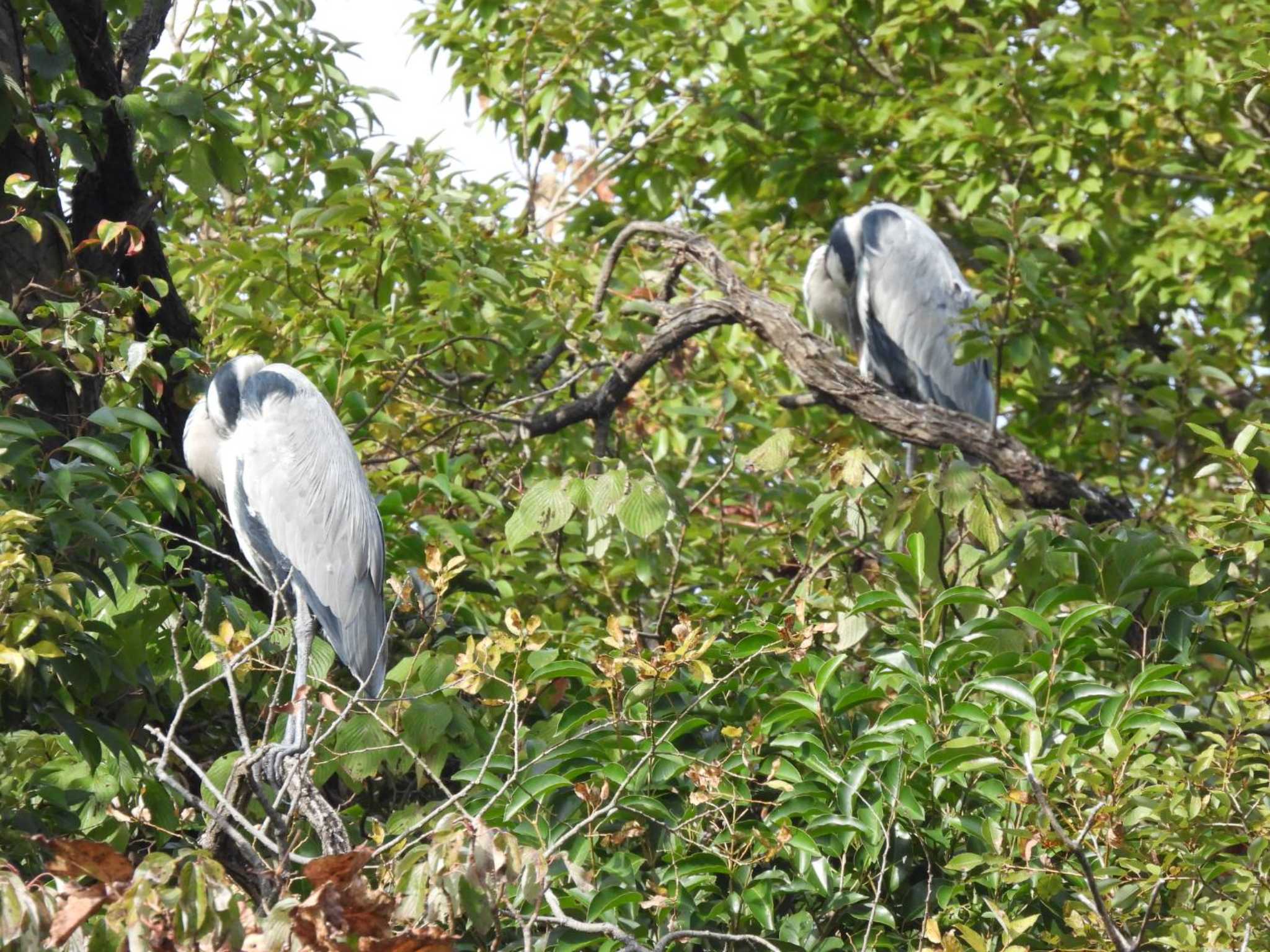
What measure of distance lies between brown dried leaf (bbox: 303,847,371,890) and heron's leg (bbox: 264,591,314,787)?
92cm

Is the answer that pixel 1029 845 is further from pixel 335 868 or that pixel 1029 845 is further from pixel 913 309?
pixel 913 309

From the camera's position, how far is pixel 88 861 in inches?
71.2

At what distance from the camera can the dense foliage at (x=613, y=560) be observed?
2609mm

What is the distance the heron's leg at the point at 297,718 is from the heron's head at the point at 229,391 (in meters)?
0.65

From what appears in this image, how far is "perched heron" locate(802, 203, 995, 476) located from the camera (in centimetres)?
632

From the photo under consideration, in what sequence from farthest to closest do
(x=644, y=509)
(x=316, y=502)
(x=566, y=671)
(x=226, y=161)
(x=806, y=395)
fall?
(x=806, y=395), (x=316, y=502), (x=226, y=161), (x=644, y=509), (x=566, y=671)

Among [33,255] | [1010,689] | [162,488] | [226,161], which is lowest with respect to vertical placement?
[1010,689]

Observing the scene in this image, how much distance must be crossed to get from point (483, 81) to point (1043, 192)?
2546mm

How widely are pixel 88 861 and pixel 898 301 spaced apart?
208 inches

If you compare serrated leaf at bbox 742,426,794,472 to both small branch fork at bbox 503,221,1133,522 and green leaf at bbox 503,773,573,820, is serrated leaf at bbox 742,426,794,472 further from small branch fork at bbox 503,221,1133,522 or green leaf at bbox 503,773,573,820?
green leaf at bbox 503,773,573,820

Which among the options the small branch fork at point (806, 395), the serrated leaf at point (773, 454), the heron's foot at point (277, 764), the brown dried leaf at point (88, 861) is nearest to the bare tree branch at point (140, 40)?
the small branch fork at point (806, 395)

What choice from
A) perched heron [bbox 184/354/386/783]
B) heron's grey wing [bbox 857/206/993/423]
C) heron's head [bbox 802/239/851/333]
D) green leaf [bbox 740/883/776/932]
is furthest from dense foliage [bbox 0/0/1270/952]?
heron's head [bbox 802/239/851/333]

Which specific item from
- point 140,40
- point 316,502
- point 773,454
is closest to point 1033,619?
point 773,454

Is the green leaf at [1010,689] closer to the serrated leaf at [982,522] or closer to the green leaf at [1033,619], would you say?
the green leaf at [1033,619]
